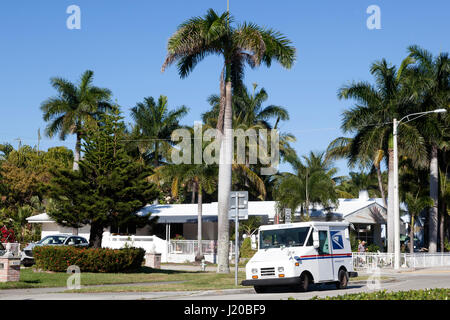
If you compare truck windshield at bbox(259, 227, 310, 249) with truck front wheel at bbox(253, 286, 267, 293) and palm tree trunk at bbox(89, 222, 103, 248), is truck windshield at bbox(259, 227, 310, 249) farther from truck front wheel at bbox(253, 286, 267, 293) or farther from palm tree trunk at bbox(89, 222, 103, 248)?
palm tree trunk at bbox(89, 222, 103, 248)

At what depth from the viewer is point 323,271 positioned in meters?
20.5

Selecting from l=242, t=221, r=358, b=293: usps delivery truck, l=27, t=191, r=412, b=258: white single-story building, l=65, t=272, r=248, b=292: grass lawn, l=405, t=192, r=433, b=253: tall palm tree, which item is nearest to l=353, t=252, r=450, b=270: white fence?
l=405, t=192, r=433, b=253: tall palm tree

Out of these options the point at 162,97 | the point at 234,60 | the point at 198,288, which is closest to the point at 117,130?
the point at 234,60

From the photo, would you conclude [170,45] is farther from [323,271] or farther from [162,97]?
Result: [162,97]

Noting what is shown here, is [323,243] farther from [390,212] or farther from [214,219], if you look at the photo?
[214,219]

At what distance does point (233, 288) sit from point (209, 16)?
45.3 ft

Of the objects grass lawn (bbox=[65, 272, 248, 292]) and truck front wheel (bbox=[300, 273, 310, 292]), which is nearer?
truck front wheel (bbox=[300, 273, 310, 292])

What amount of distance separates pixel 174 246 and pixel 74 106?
12883mm

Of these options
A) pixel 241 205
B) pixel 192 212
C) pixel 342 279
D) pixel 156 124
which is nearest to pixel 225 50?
pixel 241 205

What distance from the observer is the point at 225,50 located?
30.2 meters

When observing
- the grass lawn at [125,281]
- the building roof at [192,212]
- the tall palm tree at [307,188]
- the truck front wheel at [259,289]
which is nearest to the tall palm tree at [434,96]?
the tall palm tree at [307,188]

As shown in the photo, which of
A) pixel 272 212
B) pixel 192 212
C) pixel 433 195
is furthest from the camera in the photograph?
pixel 192 212

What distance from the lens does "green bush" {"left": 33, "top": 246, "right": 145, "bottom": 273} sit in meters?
26.5

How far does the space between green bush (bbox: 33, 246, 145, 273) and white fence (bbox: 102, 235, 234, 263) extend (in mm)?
16330
